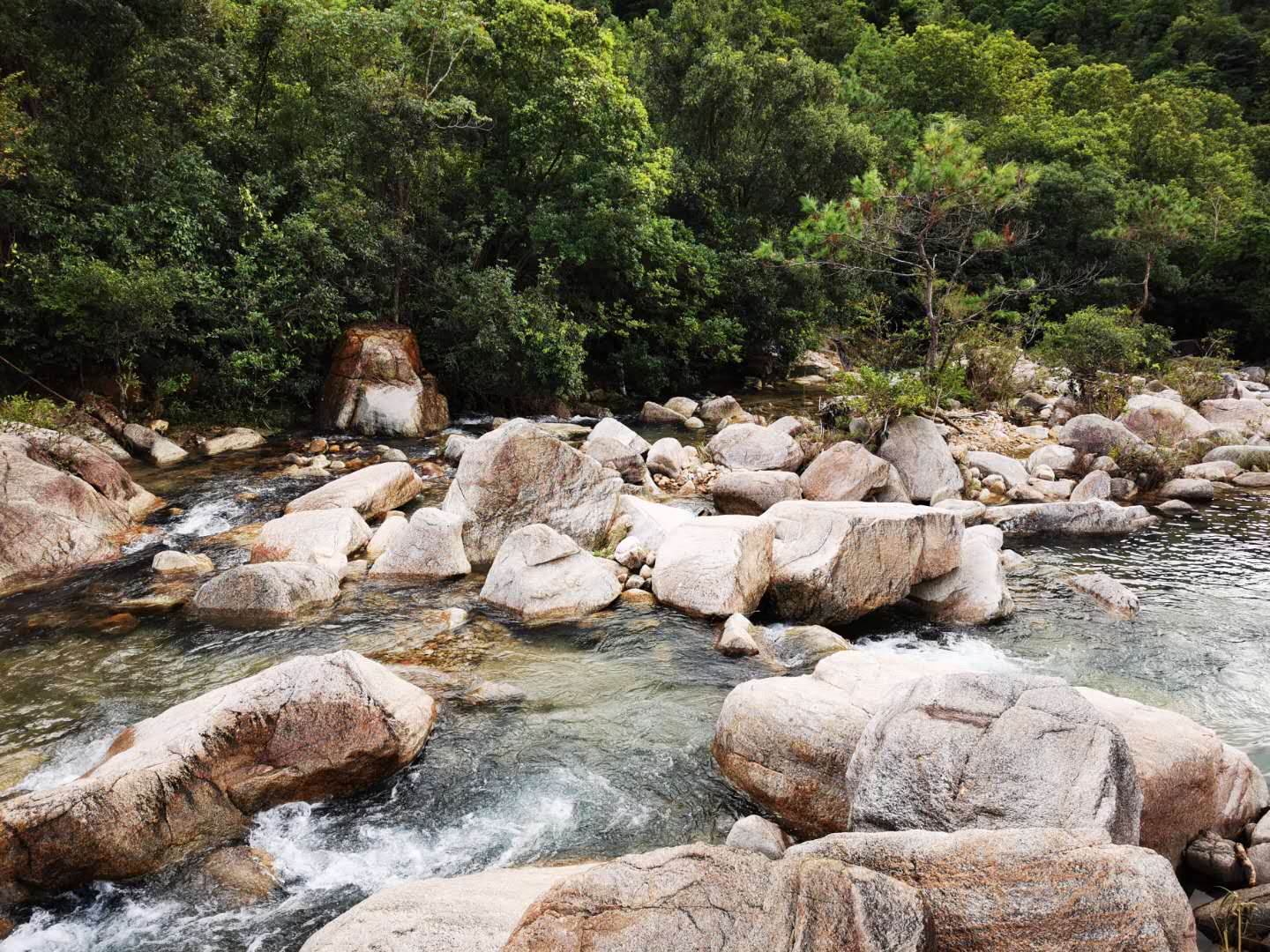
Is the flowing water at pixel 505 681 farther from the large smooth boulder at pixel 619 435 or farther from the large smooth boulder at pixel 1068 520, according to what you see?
the large smooth boulder at pixel 619 435

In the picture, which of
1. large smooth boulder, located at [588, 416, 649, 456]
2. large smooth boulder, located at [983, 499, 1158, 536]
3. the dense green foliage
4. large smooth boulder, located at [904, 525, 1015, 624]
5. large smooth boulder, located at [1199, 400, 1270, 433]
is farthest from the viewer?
large smooth boulder, located at [1199, 400, 1270, 433]

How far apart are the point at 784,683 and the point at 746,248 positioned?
2179 cm

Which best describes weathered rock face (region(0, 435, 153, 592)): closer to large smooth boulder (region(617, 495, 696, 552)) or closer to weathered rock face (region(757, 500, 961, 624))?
large smooth boulder (region(617, 495, 696, 552))

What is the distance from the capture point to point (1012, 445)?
60.3 ft

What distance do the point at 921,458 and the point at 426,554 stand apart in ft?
30.6

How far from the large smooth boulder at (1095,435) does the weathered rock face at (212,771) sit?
15.7 meters

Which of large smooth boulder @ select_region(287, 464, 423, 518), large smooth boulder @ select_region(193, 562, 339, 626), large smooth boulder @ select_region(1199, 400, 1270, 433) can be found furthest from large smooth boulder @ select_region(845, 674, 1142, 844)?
large smooth boulder @ select_region(1199, 400, 1270, 433)

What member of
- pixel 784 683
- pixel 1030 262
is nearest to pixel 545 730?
pixel 784 683

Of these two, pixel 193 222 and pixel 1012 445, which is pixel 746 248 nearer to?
pixel 1012 445

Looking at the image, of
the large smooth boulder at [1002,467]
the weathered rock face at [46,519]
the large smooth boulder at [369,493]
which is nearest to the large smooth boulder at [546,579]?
the large smooth boulder at [369,493]

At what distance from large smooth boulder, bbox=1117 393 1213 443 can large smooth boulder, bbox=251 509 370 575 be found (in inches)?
661

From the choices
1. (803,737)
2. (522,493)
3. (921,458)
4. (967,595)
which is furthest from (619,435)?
(803,737)

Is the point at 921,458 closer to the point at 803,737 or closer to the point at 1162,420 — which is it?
the point at 1162,420

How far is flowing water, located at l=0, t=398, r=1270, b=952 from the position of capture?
16.9 ft
